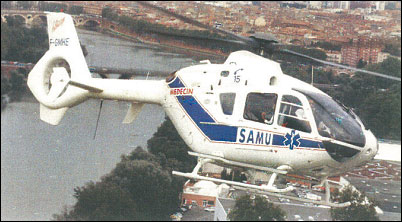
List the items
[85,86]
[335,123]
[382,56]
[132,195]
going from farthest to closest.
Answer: [132,195]
[382,56]
[85,86]
[335,123]

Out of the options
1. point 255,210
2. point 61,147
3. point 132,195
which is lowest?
point 255,210

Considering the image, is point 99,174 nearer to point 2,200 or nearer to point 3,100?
→ point 2,200

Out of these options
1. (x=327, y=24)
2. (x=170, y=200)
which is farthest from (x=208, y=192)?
(x=327, y=24)

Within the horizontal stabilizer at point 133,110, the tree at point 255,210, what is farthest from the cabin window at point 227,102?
the tree at point 255,210

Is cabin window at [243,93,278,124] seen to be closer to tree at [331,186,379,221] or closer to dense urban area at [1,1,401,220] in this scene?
dense urban area at [1,1,401,220]

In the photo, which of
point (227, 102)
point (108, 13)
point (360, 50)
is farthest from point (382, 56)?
point (227, 102)

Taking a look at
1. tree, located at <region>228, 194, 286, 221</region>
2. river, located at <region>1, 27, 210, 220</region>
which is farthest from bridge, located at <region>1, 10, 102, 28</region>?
tree, located at <region>228, 194, 286, 221</region>

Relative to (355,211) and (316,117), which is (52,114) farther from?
(355,211)
